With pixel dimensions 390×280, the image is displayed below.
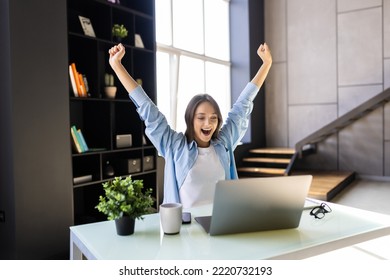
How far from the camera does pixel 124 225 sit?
1.30 meters

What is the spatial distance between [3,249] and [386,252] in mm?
2969

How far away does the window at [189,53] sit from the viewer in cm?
499

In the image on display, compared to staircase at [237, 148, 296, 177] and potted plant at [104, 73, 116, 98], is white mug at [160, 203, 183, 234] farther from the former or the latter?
staircase at [237, 148, 296, 177]

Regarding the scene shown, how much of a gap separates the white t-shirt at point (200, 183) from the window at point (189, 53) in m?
3.25

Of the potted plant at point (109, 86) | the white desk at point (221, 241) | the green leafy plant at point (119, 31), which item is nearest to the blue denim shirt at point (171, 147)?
the white desk at point (221, 241)

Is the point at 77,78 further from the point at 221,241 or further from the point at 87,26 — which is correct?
the point at 221,241

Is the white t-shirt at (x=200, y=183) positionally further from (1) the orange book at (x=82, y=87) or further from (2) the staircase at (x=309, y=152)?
(2) the staircase at (x=309, y=152)

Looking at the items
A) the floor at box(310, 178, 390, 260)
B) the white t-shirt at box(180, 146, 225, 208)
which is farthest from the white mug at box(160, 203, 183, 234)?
the floor at box(310, 178, 390, 260)

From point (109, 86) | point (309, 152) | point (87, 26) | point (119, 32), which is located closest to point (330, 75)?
point (309, 152)

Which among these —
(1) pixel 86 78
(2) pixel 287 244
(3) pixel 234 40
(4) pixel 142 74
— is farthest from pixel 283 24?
(2) pixel 287 244

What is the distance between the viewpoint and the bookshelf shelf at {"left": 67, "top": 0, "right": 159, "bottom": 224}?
3369 millimetres

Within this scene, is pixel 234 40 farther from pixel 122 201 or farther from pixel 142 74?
pixel 122 201

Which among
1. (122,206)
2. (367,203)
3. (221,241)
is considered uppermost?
(122,206)

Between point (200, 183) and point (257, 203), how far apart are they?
0.56m
